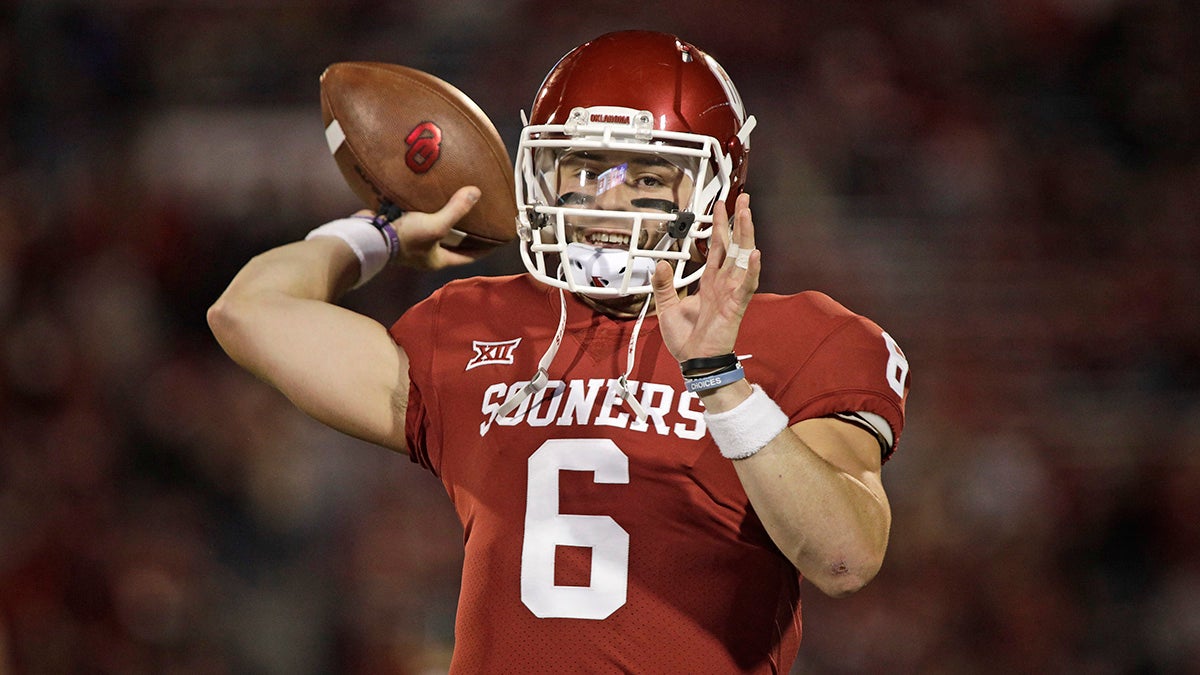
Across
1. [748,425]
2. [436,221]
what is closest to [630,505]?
[748,425]

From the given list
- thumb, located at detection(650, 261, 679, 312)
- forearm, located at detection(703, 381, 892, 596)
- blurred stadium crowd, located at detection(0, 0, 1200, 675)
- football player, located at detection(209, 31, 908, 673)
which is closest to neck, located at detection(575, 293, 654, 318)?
football player, located at detection(209, 31, 908, 673)

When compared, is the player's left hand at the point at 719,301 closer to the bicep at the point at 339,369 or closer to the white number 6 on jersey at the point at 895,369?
the white number 6 on jersey at the point at 895,369

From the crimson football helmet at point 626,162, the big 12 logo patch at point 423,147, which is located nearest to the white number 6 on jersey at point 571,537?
the crimson football helmet at point 626,162

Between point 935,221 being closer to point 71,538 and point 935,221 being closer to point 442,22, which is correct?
point 442,22

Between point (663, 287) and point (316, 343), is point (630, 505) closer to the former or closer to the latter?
point (663, 287)

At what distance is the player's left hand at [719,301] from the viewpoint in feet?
4.37

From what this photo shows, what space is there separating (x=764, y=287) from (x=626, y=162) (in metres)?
2.92

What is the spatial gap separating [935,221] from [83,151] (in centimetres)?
312

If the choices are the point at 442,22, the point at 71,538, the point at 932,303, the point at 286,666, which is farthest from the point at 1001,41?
the point at 71,538

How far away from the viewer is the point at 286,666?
4109 mm

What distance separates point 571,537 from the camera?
1.50m

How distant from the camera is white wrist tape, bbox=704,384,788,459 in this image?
4.34 feet

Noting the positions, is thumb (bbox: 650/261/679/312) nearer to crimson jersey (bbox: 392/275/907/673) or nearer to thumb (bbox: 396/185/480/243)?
crimson jersey (bbox: 392/275/907/673)

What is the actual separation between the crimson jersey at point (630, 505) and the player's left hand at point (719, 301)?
6.8 inches
